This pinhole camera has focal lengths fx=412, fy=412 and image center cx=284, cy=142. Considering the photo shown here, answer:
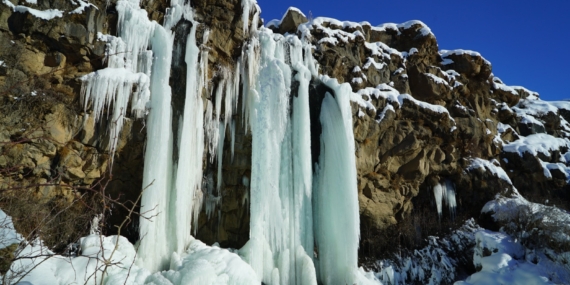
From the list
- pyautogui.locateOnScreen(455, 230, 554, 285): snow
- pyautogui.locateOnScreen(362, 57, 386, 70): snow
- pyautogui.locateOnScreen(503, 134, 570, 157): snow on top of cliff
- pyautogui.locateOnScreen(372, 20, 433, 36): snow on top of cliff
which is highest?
pyautogui.locateOnScreen(372, 20, 433, 36): snow on top of cliff

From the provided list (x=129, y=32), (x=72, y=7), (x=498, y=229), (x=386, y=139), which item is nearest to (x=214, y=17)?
(x=129, y=32)

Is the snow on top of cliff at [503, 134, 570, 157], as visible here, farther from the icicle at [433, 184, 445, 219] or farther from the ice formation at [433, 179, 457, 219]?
the icicle at [433, 184, 445, 219]

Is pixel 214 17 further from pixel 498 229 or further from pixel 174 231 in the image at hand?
pixel 498 229

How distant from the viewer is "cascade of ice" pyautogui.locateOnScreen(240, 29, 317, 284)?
10.1 meters

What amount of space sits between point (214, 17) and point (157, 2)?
1.55 metres

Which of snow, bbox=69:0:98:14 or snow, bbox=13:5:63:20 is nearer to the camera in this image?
snow, bbox=13:5:63:20

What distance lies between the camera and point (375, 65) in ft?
46.3

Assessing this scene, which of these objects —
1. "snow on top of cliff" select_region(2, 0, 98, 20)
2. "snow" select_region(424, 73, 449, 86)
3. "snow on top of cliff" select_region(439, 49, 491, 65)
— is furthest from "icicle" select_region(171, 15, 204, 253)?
"snow on top of cliff" select_region(439, 49, 491, 65)

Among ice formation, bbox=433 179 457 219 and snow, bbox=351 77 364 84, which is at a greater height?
snow, bbox=351 77 364 84

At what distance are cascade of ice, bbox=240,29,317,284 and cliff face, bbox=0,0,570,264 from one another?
2.69ft

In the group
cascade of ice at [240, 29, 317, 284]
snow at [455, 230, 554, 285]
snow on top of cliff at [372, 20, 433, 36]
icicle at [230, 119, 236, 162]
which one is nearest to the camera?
cascade of ice at [240, 29, 317, 284]

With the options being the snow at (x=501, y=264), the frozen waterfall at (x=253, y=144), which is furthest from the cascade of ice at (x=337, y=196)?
the snow at (x=501, y=264)

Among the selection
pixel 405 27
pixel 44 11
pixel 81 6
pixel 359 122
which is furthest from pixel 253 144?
pixel 405 27

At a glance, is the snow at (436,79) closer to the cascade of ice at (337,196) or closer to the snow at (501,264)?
the cascade of ice at (337,196)
